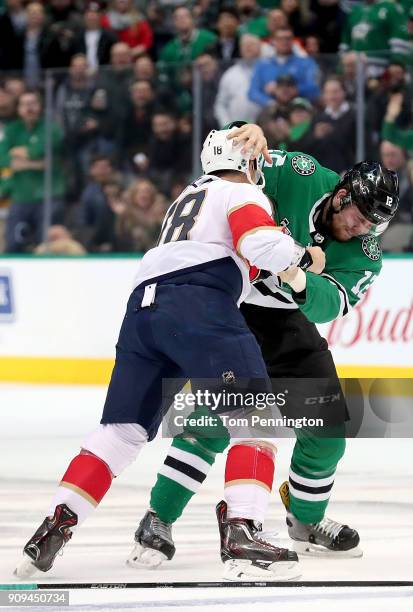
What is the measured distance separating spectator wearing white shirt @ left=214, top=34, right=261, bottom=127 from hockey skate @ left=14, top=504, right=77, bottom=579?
4.74 m

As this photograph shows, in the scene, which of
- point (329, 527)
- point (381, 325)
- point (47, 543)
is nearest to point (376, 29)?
point (381, 325)

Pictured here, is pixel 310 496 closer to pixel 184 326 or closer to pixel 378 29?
pixel 184 326

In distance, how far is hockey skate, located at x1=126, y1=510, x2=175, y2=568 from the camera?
3.33 m

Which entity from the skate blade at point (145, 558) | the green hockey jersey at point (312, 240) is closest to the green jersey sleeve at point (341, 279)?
the green hockey jersey at point (312, 240)

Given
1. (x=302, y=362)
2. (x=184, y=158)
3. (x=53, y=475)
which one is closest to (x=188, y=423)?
(x=302, y=362)

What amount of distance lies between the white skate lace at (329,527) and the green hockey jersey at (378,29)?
15.8 feet

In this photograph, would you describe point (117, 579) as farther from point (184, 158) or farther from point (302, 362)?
point (184, 158)

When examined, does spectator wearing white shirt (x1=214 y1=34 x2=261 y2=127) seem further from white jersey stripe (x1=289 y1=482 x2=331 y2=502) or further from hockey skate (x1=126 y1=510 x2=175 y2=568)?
hockey skate (x1=126 y1=510 x2=175 y2=568)

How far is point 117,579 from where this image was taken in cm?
308

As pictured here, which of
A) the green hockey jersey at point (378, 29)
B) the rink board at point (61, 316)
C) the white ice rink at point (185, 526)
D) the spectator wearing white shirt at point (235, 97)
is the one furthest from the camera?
the green hockey jersey at point (378, 29)

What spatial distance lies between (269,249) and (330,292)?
1.28ft

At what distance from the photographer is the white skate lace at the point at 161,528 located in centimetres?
344

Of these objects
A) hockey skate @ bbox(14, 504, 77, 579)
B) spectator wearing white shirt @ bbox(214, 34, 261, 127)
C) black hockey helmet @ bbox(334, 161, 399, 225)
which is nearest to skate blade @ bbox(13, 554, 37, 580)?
hockey skate @ bbox(14, 504, 77, 579)

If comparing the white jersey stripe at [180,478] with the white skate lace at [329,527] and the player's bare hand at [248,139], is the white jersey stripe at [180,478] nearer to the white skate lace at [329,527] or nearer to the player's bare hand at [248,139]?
the white skate lace at [329,527]
